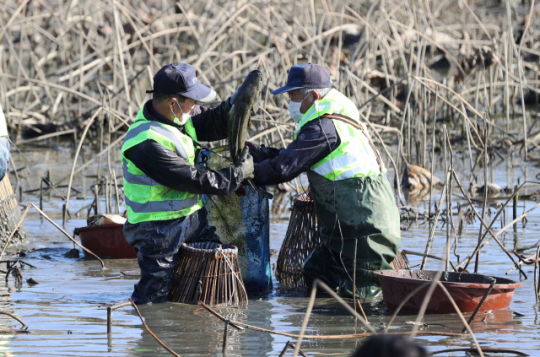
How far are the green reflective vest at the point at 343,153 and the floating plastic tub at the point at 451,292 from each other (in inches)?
25.8

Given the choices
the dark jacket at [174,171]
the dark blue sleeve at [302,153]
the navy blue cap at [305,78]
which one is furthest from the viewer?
the navy blue cap at [305,78]

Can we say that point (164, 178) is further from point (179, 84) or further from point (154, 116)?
point (179, 84)

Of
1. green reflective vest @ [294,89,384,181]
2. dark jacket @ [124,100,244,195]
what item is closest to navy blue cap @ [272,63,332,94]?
green reflective vest @ [294,89,384,181]

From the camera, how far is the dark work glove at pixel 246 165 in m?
4.97

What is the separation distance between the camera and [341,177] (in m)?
5.14

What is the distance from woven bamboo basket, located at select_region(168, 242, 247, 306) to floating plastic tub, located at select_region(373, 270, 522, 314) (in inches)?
34.7

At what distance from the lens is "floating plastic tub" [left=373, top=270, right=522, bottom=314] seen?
14.9 feet

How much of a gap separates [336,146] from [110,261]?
2.37 m

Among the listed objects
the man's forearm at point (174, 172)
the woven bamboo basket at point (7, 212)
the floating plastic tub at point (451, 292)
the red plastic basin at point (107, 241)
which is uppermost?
the man's forearm at point (174, 172)

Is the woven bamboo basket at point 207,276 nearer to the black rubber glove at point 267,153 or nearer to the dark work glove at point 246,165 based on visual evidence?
the dark work glove at point 246,165

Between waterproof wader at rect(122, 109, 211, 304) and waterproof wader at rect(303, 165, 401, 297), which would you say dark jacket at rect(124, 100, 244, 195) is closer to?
waterproof wader at rect(122, 109, 211, 304)

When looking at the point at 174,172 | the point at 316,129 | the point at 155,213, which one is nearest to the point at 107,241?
the point at 155,213

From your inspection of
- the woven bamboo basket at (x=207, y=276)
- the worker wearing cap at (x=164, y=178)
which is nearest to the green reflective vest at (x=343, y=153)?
the worker wearing cap at (x=164, y=178)

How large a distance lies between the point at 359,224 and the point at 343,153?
1.50 ft
